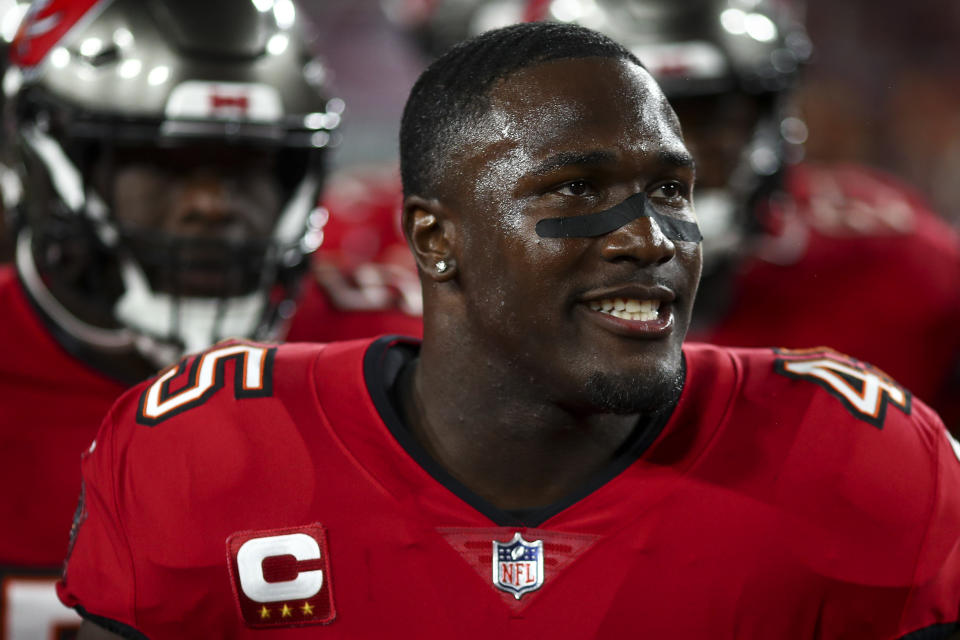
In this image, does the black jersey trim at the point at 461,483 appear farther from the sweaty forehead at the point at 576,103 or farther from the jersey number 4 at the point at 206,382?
the sweaty forehead at the point at 576,103

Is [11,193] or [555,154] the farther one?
[11,193]

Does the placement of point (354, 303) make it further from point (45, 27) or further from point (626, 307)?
point (626, 307)

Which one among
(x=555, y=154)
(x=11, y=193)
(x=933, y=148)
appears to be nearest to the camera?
(x=555, y=154)

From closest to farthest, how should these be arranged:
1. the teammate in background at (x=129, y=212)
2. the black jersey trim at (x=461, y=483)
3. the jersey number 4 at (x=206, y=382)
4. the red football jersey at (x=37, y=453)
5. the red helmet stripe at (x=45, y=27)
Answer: the black jersey trim at (x=461, y=483) → the jersey number 4 at (x=206, y=382) → the red football jersey at (x=37, y=453) → the teammate in background at (x=129, y=212) → the red helmet stripe at (x=45, y=27)

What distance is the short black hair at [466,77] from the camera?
168 centimetres

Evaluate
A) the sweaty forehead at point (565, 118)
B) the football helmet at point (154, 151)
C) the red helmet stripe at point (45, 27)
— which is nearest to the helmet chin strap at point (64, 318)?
the football helmet at point (154, 151)

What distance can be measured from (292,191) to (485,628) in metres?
1.32

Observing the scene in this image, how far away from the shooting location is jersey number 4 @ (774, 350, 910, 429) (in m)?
1.76

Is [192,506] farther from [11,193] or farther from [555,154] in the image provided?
[11,193]

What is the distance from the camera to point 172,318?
254 cm

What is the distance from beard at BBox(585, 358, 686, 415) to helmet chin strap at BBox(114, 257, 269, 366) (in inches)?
45.3

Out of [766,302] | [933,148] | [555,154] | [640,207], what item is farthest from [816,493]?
[933,148]

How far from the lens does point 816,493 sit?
1.67 meters

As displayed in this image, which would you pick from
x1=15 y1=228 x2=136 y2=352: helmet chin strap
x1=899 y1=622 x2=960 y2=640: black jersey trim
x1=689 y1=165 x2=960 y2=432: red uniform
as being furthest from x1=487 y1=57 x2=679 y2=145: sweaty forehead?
x1=689 y1=165 x2=960 y2=432: red uniform
